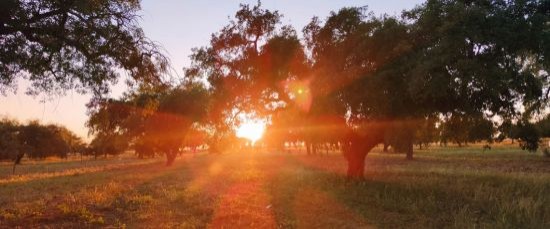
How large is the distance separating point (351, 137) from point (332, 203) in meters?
8.64

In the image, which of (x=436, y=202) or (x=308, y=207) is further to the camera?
(x=436, y=202)

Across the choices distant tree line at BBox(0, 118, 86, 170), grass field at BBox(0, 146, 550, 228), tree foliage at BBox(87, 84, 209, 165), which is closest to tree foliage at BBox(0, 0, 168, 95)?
grass field at BBox(0, 146, 550, 228)

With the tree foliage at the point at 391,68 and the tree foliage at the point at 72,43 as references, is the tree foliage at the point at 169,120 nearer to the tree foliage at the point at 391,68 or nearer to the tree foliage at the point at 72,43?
the tree foliage at the point at 391,68

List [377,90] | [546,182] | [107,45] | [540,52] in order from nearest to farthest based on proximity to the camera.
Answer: [107,45]
[540,52]
[377,90]
[546,182]

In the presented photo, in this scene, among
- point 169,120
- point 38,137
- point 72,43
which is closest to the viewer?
point 72,43

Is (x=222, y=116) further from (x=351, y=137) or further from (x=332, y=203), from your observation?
(x=332, y=203)

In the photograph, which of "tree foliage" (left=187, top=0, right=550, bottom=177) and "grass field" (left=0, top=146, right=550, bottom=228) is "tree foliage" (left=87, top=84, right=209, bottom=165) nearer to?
"tree foliage" (left=187, top=0, right=550, bottom=177)

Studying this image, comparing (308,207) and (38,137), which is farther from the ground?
(38,137)

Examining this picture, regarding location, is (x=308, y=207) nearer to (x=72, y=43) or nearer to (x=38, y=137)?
(x=72, y=43)

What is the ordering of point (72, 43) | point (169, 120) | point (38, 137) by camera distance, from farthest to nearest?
point (38, 137) → point (169, 120) → point (72, 43)

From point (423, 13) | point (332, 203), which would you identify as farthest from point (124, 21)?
point (423, 13)

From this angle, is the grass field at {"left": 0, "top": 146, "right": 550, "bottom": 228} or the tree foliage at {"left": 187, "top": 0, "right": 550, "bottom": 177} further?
the tree foliage at {"left": 187, "top": 0, "right": 550, "bottom": 177}

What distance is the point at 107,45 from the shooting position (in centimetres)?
1347

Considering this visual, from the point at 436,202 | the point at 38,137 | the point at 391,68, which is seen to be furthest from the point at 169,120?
the point at 38,137
